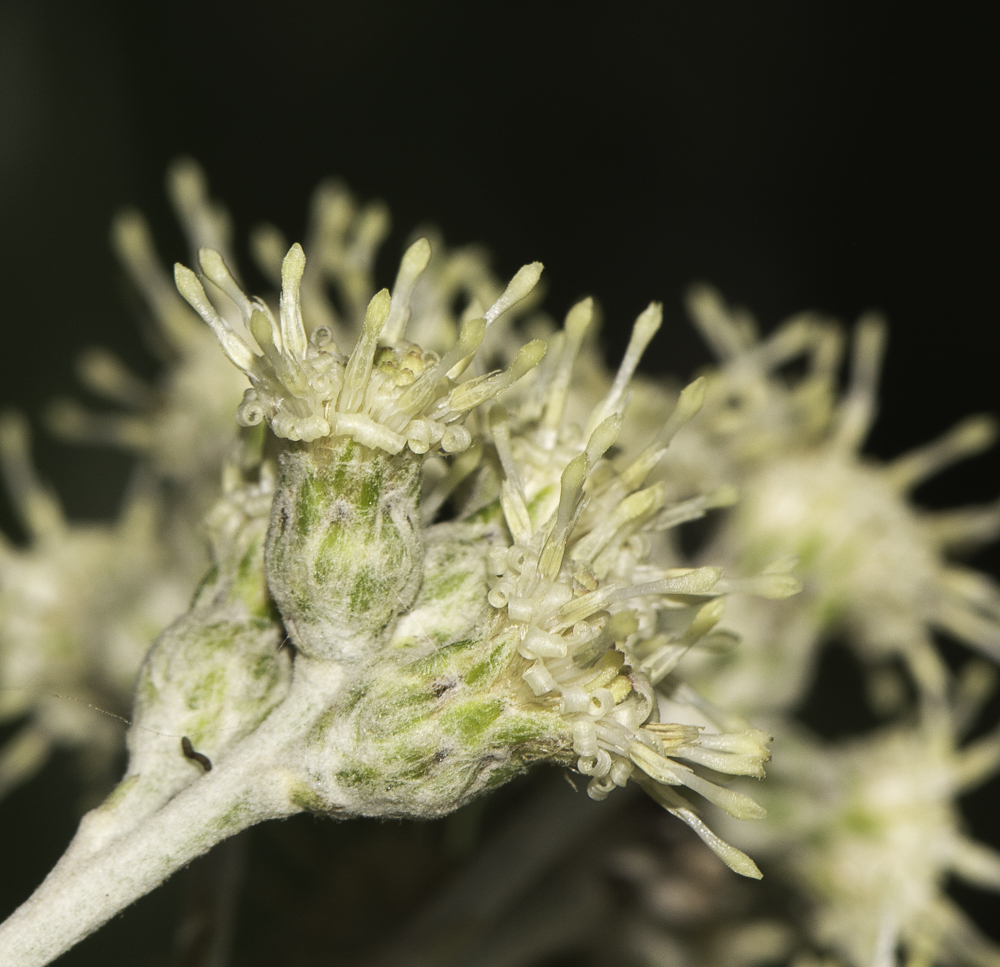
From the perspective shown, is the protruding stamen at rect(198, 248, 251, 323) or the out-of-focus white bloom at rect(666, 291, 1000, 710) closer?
the protruding stamen at rect(198, 248, 251, 323)

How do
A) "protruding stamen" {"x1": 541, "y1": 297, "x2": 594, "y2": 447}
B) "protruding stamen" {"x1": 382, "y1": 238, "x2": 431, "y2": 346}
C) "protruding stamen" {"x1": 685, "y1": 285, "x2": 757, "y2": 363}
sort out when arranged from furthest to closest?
"protruding stamen" {"x1": 685, "y1": 285, "x2": 757, "y2": 363}, "protruding stamen" {"x1": 541, "y1": 297, "x2": 594, "y2": 447}, "protruding stamen" {"x1": 382, "y1": 238, "x2": 431, "y2": 346}

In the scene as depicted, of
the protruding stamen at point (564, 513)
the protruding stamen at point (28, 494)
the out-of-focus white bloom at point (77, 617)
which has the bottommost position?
the protruding stamen at point (564, 513)

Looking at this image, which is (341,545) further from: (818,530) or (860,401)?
(860,401)

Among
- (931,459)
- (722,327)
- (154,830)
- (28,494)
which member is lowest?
(154,830)

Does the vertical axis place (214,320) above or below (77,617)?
below

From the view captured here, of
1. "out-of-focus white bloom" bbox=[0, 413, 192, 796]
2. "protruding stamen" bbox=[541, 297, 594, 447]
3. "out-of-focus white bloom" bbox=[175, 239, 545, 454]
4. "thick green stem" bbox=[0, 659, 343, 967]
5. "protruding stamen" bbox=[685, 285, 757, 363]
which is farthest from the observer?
"protruding stamen" bbox=[685, 285, 757, 363]

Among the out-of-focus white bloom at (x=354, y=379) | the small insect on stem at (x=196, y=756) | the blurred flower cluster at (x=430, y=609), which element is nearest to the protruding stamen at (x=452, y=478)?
the blurred flower cluster at (x=430, y=609)

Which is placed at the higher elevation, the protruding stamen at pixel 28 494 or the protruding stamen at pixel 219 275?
the protruding stamen at pixel 28 494

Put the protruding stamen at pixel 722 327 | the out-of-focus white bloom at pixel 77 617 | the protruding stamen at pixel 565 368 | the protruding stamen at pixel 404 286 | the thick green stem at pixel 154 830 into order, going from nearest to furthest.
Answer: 1. the thick green stem at pixel 154 830
2. the protruding stamen at pixel 404 286
3. the protruding stamen at pixel 565 368
4. the out-of-focus white bloom at pixel 77 617
5. the protruding stamen at pixel 722 327

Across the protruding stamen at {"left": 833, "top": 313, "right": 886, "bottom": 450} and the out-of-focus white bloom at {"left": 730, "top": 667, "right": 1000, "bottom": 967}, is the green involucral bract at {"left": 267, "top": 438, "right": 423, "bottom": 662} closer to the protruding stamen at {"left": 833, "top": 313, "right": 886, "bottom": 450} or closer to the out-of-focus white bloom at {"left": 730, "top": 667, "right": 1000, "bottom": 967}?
the out-of-focus white bloom at {"left": 730, "top": 667, "right": 1000, "bottom": 967}

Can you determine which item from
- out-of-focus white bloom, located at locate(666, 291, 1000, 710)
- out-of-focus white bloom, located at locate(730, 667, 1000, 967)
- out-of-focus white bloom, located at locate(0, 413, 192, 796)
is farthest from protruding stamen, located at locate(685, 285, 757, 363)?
out-of-focus white bloom, located at locate(0, 413, 192, 796)

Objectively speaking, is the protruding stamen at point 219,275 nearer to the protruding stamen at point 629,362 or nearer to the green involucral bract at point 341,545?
the green involucral bract at point 341,545

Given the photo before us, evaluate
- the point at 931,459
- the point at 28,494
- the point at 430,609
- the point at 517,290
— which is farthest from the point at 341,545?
the point at 931,459
